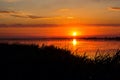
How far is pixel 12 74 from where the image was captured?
9.15m

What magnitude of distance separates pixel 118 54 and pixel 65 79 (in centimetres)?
231

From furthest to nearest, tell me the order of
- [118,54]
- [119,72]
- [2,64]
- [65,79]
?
[2,64]
[118,54]
[119,72]
[65,79]

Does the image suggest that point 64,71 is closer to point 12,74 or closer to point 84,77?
point 84,77

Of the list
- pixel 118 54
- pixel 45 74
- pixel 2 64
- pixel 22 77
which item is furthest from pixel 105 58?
pixel 2 64

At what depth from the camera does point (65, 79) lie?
867 centimetres

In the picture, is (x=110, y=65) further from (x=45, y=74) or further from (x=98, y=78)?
(x=45, y=74)

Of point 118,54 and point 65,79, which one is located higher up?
point 118,54

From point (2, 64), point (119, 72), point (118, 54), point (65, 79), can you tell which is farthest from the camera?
point (2, 64)

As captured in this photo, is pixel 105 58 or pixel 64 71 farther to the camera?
pixel 105 58

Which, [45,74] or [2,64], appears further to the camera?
[2,64]

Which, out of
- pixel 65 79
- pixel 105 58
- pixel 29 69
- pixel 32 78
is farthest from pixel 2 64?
pixel 105 58

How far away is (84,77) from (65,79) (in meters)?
0.57

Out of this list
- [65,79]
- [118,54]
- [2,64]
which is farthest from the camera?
[2,64]

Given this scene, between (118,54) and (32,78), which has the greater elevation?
(118,54)
